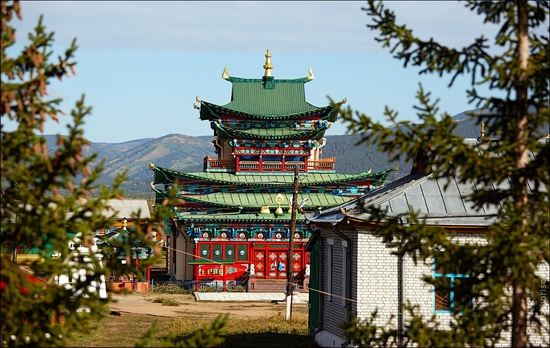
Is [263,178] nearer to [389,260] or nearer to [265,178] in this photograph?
[265,178]

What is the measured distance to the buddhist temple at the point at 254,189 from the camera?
50125mm

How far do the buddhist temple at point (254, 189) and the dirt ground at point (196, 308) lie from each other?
15.7 feet

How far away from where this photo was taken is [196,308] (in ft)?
135

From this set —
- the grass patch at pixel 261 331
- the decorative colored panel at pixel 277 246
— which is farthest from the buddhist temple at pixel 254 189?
the grass patch at pixel 261 331

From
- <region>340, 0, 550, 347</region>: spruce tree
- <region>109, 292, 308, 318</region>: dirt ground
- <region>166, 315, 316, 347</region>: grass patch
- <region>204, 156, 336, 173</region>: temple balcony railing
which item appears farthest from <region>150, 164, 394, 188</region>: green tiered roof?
<region>340, 0, 550, 347</region>: spruce tree

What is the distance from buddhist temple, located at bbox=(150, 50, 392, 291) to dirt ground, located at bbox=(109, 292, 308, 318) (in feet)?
15.7

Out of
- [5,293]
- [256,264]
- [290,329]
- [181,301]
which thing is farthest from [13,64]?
[256,264]

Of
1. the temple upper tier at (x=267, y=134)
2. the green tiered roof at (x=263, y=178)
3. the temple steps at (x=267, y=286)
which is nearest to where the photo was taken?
the temple steps at (x=267, y=286)

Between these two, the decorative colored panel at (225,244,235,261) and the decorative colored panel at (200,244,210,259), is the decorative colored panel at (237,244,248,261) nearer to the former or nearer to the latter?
the decorative colored panel at (225,244,235,261)

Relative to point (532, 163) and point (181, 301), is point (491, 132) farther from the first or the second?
point (181, 301)

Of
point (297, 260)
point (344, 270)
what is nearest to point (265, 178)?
point (297, 260)

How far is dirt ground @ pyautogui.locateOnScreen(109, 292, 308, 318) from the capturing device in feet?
127

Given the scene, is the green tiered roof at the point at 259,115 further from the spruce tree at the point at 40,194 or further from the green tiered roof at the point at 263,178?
the spruce tree at the point at 40,194

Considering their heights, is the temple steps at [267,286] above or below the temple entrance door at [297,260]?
below
